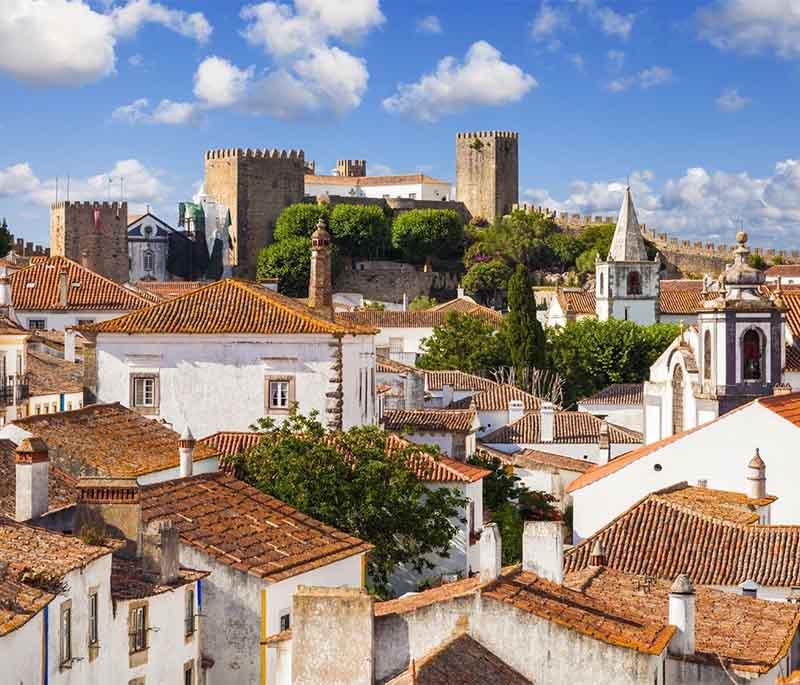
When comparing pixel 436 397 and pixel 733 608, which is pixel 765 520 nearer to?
pixel 733 608

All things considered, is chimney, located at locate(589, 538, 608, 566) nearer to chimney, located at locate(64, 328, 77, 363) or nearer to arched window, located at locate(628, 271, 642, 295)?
chimney, located at locate(64, 328, 77, 363)

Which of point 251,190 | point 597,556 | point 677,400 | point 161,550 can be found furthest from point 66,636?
point 251,190

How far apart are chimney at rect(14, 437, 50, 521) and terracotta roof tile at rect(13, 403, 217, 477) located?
493cm

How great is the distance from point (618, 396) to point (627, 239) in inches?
1092

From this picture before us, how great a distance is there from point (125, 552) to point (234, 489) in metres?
6.35

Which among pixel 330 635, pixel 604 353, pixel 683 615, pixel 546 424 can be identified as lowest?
pixel 546 424

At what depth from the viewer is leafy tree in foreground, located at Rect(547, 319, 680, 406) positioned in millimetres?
80188

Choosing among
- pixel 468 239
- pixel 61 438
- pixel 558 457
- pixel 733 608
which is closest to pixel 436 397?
pixel 558 457

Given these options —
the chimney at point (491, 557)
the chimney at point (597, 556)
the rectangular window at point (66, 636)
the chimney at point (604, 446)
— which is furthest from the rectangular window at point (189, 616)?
the chimney at point (604, 446)

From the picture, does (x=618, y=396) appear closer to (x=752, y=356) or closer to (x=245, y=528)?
(x=752, y=356)

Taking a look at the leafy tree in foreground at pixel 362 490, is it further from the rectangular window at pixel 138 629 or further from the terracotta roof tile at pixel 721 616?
the rectangular window at pixel 138 629

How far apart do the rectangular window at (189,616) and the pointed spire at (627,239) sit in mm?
77792

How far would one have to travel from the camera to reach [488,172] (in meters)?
131

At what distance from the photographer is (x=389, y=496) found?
102 feet
